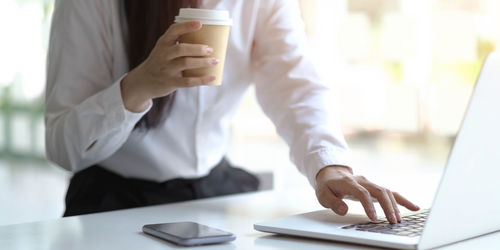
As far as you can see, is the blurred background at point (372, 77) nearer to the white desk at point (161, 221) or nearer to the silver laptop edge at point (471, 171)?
the white desk at point (161, 221)

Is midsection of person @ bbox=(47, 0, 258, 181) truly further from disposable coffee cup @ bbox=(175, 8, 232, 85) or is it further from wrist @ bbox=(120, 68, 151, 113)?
disposable coffee cup @ bbox=(175, 8, 232, 85)

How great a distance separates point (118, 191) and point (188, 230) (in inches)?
24.1

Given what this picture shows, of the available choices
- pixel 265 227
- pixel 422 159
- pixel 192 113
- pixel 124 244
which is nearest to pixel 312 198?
pixel 192 113

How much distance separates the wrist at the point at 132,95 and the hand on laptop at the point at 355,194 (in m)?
0.37

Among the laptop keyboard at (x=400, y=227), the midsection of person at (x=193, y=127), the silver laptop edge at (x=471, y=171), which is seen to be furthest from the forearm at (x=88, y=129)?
the silver laptop edge at (x=471, y=171)

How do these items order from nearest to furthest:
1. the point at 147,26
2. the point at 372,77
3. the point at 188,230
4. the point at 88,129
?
1. the point at 188,230
2. the point at 88,129
3. the point at 147,26
4. the point at 372,77

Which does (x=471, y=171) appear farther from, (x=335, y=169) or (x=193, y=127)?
(x=193, y=127)

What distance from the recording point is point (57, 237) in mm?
1080

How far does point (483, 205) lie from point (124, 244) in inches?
21.2

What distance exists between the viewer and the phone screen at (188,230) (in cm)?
101

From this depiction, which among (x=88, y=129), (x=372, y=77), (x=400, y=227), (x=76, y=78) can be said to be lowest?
(x=400, y=227)

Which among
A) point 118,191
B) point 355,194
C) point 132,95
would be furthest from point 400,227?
point 118,191

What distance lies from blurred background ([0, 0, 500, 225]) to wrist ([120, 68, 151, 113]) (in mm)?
2813

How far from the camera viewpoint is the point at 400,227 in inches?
41.9
